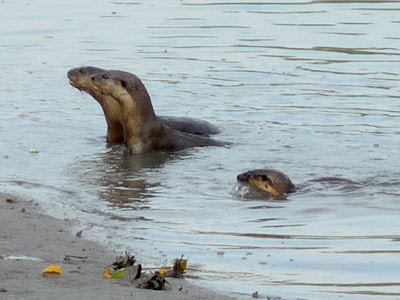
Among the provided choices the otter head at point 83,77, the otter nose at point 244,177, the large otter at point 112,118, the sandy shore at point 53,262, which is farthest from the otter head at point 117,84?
the sandy shore at point 53,262

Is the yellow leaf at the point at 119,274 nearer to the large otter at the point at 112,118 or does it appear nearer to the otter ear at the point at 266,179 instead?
the otter ear at the point at 266,179

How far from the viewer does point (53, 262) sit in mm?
6559

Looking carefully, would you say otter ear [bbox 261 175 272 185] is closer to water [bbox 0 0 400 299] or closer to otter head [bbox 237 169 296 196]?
otter head [bbox 237 169 296 196]

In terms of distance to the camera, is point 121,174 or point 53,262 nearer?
point 53,262

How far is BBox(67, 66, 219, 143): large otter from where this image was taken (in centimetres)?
1291

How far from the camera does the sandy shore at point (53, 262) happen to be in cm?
574

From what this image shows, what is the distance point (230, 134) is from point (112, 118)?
51.0 inches

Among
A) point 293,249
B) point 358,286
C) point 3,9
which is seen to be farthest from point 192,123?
point 3,9

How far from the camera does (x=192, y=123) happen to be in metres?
13.2

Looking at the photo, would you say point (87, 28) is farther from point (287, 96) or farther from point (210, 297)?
point (210, 297)

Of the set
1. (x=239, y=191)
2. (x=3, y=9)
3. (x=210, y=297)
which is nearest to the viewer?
(x=210, y=297)

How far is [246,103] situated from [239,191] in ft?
15.9

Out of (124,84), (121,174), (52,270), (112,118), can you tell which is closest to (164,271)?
(52,270)

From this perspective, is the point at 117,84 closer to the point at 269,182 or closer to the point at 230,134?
the point at 230,134
